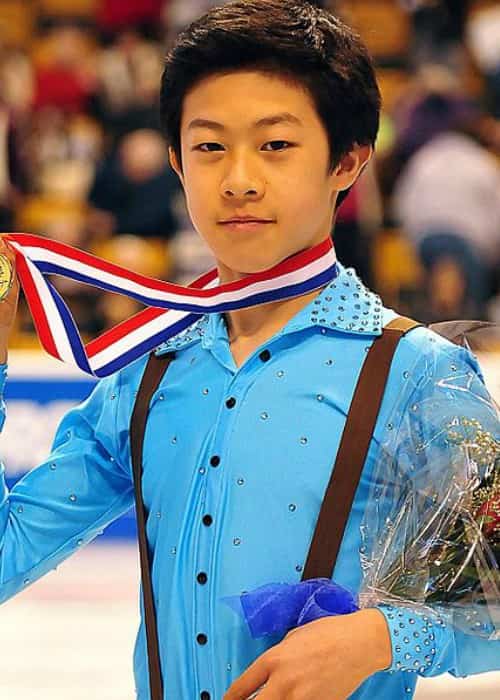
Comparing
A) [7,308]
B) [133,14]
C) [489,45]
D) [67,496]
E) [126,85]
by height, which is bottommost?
[67,496]

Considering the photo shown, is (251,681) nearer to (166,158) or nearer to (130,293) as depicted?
(130,293)

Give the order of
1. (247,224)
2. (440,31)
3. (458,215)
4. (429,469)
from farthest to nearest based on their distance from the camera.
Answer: (440,31) < (458,215) < (247,224) < (429,469)

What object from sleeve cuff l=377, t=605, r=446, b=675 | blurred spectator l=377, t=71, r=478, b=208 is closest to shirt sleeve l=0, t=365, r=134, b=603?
sleeve cuff l=377, t=605, r=446, b=675

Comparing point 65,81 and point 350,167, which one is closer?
point 350,167

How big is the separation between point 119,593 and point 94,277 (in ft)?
10.2

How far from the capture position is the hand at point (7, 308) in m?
1.70

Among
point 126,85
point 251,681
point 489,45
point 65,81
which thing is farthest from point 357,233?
point 251,681

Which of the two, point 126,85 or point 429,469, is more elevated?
point 126,85

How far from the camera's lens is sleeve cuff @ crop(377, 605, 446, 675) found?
147cm

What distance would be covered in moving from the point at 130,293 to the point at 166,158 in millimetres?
5218

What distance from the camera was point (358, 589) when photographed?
1600mm

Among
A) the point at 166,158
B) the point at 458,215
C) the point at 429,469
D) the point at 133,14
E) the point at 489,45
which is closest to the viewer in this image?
the point at 429,469

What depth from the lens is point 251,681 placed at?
145 cm

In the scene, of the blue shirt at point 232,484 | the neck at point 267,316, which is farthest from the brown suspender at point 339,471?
the neck at point 267,316
